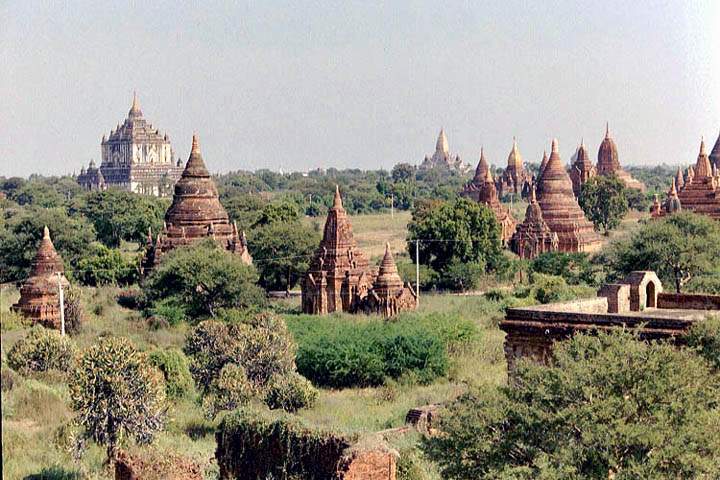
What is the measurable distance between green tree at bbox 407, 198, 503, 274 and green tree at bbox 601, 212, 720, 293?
8.66 m

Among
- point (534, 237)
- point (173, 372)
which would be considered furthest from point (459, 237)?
point (173, 372)

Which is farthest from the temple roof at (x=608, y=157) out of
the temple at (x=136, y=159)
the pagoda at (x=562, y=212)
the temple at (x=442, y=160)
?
the temple at (x=442, y=160)

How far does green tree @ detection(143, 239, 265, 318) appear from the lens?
104ft

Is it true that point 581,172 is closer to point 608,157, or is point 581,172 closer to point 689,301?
point 608,157

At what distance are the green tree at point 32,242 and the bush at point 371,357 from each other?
20919 mm

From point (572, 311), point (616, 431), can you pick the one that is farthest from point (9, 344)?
A: point (616, 431)

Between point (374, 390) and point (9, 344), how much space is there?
26.0ft

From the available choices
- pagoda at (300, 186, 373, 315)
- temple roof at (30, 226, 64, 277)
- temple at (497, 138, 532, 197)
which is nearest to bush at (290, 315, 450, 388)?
pagoda at (300, 186, 373, 315)

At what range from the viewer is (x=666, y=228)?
3275 centimetres

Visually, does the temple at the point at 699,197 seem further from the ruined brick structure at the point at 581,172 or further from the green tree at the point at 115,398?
the green tree at the point at 115,398

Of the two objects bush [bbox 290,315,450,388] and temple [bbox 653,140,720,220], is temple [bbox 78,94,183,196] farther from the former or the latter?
bush [bbox 290,315,450,388]

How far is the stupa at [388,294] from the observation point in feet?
104

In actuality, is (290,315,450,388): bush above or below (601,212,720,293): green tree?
below

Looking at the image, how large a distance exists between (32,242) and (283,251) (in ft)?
36.6
